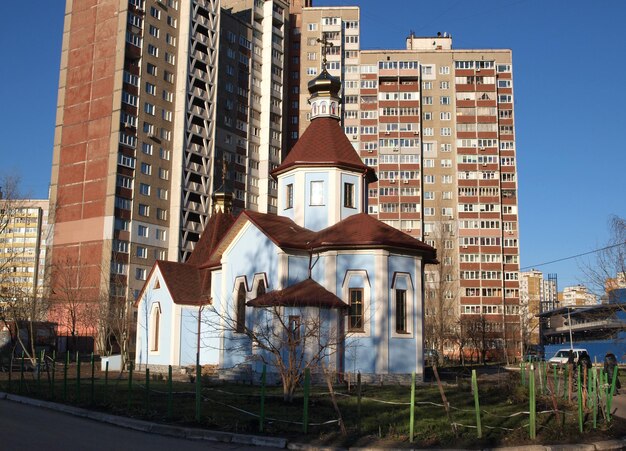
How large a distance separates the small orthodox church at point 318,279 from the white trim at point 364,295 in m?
0.04

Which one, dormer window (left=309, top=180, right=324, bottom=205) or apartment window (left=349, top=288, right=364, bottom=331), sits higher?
dormer window (left=309, top=180, right=324, bottom=205)

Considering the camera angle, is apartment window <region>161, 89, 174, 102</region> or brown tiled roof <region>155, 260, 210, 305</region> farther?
apartment window <region>161, 89, 174, 102</region>

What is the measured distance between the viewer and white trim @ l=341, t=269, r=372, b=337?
2544cm

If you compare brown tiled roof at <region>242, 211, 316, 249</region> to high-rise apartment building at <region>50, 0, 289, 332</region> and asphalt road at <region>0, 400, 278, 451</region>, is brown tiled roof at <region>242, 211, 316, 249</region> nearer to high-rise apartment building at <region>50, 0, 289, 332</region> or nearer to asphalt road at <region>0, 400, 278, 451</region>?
asphalt road at <region>0, 400, 278, 451</region>

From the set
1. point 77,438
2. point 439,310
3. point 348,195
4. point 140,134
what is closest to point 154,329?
point 348,195

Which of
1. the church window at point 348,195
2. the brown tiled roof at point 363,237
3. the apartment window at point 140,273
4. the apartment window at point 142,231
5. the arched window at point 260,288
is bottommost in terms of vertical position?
the arched window at point 260,288

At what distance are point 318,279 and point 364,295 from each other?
195 centimetres

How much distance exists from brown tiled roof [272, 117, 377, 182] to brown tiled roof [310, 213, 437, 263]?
2.87 meters

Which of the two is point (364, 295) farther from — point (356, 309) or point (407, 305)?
point (407, 305)

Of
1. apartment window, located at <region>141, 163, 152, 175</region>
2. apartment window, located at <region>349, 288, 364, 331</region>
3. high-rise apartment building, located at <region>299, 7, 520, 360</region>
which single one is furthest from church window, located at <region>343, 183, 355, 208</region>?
high-rise apartment building, located at <region>299, 7, 520, 360</region>

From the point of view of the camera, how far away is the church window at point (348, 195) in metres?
29.2

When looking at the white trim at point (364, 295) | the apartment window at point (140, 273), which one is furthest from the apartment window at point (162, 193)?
the white trim at point (364, 295)

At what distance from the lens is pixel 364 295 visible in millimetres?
25719

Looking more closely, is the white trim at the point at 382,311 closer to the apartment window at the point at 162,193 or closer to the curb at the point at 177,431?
the curb at the point at 177,431
